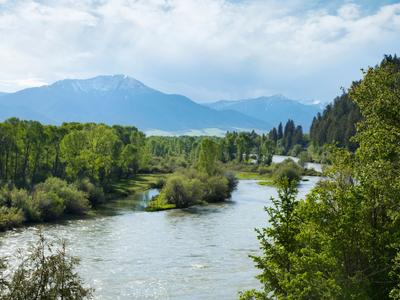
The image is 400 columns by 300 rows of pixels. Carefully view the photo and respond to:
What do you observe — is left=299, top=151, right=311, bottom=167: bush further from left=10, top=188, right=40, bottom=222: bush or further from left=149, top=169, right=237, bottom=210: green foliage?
left=10, top=188, right=40, bottom=222: bush

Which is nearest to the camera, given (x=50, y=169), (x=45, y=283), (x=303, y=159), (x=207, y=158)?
(x=45, y=283)

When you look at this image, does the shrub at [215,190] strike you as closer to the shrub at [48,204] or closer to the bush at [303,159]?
the shrub at [48,204]

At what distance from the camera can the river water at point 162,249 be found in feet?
115

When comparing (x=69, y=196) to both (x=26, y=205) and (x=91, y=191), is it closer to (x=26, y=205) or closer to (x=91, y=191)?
(x=26, y=205)

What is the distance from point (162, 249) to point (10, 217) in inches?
762

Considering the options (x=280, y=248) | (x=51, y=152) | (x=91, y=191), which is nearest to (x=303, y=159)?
(x=51, y=152)

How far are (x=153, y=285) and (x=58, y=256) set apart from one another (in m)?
18.1

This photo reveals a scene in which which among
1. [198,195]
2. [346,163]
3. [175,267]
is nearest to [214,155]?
[198,195]

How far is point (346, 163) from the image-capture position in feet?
72.6

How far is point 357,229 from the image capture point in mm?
17531

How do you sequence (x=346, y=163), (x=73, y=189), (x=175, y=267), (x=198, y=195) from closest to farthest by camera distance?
(x=346, y=163)
(x=175, y=267)
(x=73, y=189)
(x=198, y=195)

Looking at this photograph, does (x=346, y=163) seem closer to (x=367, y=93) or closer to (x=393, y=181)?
(x=367, y=93)

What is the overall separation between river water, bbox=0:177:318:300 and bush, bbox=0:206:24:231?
1.63 meters

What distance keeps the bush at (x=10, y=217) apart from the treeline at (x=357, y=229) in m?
41.3
